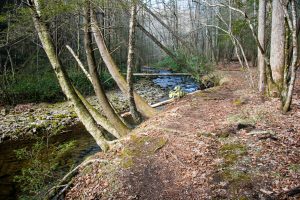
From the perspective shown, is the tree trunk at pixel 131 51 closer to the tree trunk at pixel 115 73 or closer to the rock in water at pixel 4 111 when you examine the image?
the tree trunk at pixel 115 73

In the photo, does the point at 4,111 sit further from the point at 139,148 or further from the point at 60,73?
the point at 139,148

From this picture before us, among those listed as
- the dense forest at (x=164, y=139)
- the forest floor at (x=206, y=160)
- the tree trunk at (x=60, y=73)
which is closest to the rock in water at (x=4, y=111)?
the dense forest at (x=164, y=139)

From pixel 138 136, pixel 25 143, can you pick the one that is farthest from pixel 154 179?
pixel 25 143

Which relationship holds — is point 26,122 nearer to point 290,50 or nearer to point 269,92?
point 269,92

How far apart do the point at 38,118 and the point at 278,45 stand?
10.1 meters

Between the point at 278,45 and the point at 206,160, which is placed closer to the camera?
the point at 206,160

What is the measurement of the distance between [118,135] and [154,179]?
247 cm

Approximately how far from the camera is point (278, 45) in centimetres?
776

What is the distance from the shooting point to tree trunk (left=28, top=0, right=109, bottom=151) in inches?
219

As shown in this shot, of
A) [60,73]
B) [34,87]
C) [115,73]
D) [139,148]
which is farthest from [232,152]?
[34,87]

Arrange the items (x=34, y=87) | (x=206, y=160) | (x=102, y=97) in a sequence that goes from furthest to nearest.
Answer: (x=34, y=87) → (x=102, y=97) → (x=206, y=160)

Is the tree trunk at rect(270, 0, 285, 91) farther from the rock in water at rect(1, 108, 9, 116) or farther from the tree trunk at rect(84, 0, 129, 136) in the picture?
the rock in water at rect(1, 108, 9, 116)

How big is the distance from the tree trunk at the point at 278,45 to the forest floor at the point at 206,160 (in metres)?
0.97

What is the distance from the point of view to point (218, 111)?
7.52 m
